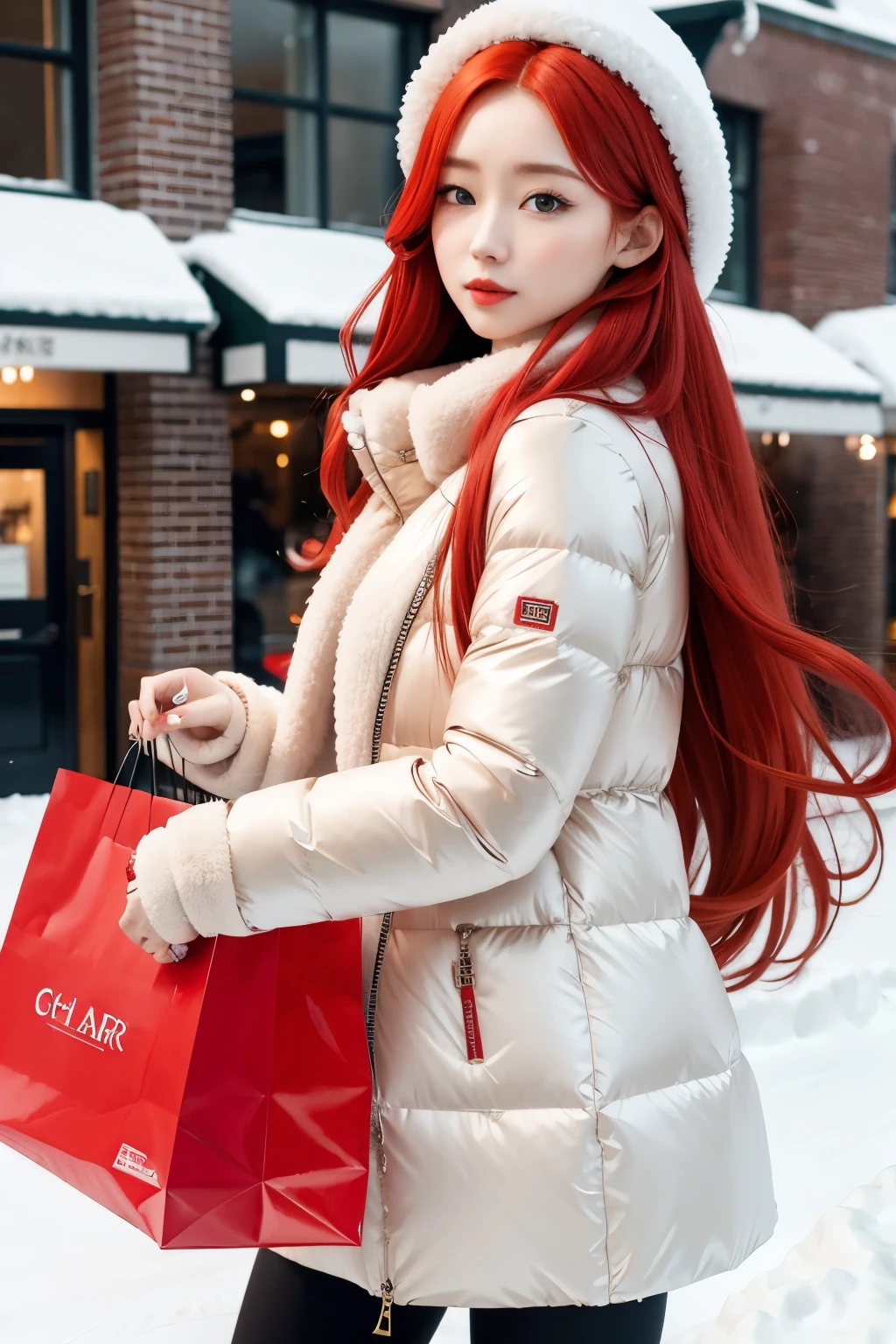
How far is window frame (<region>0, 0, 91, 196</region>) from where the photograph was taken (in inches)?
341

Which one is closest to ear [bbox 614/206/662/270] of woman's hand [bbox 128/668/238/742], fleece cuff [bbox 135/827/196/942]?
woman's hand [bbox 128/668/238/742]

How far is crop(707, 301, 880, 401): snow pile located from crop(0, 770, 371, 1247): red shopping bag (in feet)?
29.1

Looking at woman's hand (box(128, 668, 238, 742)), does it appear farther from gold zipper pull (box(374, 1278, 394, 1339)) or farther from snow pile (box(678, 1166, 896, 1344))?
snow pile (box(678, 1166, 896, 1344))

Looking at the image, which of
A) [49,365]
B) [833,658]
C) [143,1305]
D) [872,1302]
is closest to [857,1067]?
[872,1302]

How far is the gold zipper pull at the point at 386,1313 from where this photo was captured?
57.1 inches

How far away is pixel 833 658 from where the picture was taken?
1495mm

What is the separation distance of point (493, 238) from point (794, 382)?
30.9 feet

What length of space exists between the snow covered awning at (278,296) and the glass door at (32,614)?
1286 mm

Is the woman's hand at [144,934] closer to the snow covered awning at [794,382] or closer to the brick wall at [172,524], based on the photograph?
the brick wall at [172,524]

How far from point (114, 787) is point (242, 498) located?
768 centimetres

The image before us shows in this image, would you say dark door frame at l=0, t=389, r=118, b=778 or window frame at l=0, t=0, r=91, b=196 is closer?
window frame at l=0, t=0, r=91, b=196

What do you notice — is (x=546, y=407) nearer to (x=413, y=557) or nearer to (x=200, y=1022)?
(x=413, y=557)

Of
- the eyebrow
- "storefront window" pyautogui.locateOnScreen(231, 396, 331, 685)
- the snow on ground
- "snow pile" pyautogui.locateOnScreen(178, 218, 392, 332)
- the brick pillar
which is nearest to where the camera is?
the eyebrow

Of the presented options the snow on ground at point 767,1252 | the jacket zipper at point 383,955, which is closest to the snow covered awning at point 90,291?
the snow on ground at point 767,1252
